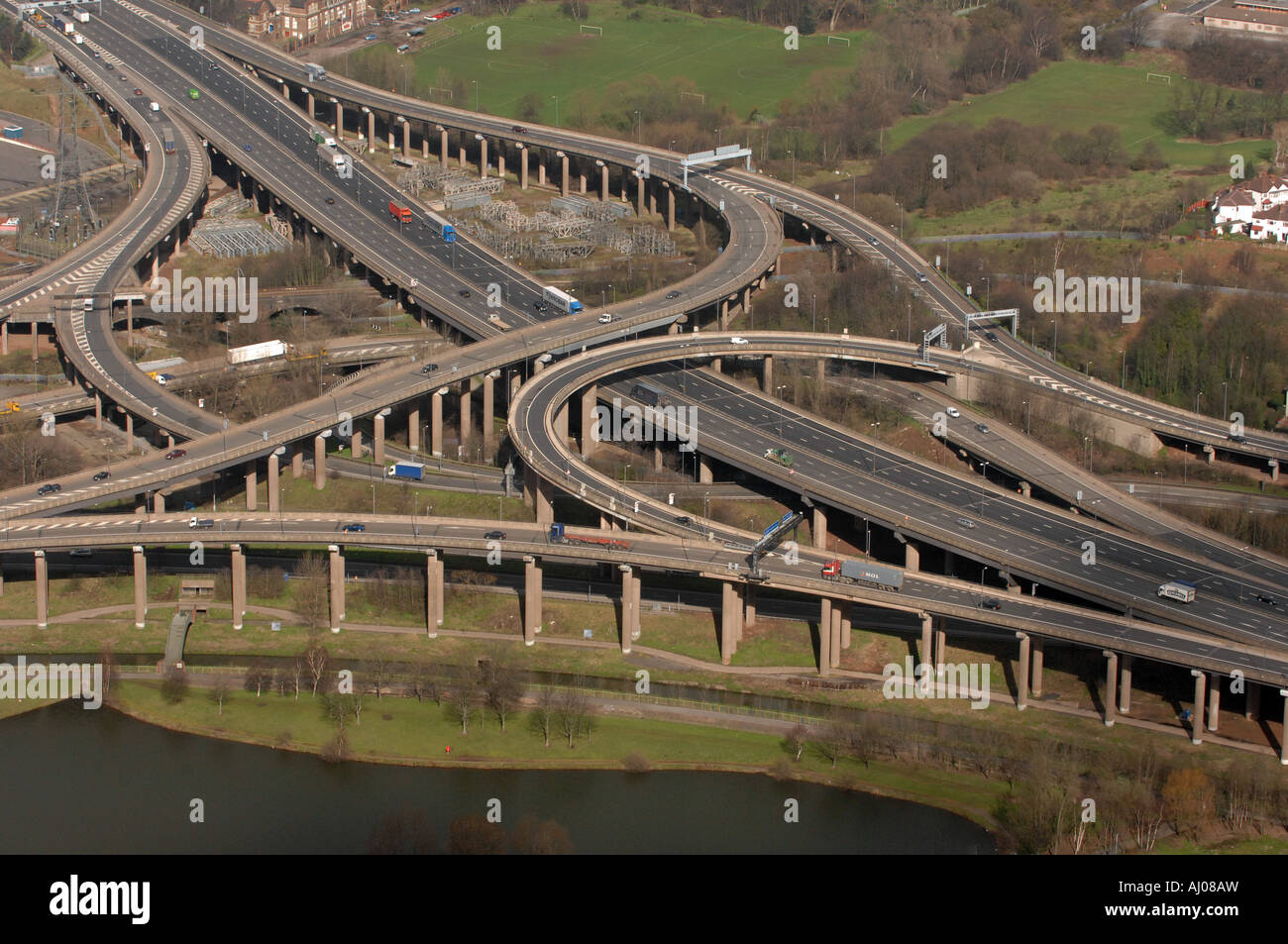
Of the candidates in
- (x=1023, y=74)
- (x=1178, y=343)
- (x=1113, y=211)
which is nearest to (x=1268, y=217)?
(x=1113, y=211)

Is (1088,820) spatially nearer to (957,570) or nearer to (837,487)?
(957,570)

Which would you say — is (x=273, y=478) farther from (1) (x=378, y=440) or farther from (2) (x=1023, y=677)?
(2) (x=1023, y=677)

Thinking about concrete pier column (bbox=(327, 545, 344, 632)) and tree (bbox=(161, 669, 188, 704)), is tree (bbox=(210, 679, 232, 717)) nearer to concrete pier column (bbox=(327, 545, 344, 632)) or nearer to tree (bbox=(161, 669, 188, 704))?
tree (bbox=(161, 669, 188, 704))

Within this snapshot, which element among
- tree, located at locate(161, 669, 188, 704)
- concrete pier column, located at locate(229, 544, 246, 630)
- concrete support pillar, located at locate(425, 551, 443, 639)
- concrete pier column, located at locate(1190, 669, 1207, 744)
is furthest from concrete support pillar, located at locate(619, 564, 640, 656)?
concrete pier column, located at locate(1190, 669, 1207, 744)

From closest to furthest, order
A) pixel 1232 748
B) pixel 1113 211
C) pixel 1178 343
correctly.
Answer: pixel 1232 748 < pixel 1178 343 < pixel 1113 211

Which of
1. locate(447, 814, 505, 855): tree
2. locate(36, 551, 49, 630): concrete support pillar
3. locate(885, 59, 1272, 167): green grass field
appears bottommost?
locate(447, 814, 505, 855): tree

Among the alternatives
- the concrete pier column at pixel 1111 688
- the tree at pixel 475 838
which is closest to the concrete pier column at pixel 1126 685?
A: the concrete pier column at pixel 1111 688

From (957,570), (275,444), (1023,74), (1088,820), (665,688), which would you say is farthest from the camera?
(1023,74)

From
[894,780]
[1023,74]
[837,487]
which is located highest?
[1023,74]
